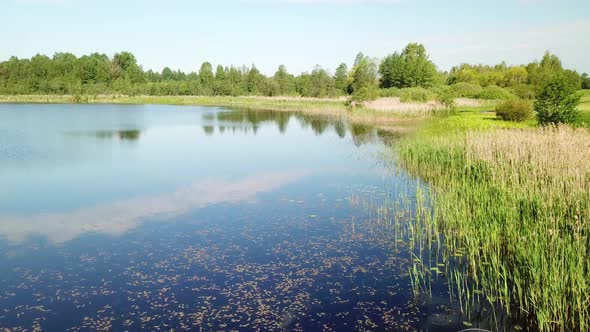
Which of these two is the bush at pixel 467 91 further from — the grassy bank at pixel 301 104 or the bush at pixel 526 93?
the grassy bank at pixel 301 104

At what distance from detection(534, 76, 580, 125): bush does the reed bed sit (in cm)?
863

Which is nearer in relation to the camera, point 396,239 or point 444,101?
point 396,239

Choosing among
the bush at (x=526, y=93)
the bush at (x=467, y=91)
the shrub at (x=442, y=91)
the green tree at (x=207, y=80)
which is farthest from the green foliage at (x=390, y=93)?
the green tree at (x=207, y=80)

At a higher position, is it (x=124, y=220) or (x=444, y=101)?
(x=444, y=101)

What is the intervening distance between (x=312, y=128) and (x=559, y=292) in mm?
37116

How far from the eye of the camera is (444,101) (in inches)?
1825

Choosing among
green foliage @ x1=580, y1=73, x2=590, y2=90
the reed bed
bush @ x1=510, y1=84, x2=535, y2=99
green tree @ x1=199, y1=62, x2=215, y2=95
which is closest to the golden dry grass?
the reed bed

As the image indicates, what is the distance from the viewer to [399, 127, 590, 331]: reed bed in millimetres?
7391

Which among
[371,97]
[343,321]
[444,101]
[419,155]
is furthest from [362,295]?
[371,97]

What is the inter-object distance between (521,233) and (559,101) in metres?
19.0

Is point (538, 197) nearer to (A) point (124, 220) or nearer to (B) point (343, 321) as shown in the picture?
(B) point (343, 321)

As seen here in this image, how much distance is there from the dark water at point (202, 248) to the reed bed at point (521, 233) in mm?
1061

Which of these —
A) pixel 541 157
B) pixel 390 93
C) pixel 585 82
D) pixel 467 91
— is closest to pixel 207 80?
pixel 390 93

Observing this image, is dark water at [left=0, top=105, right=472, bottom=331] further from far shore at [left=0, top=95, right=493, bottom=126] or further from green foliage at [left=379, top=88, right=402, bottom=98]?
green foliage at [left=379, top=88, right=402, bottom=98]
